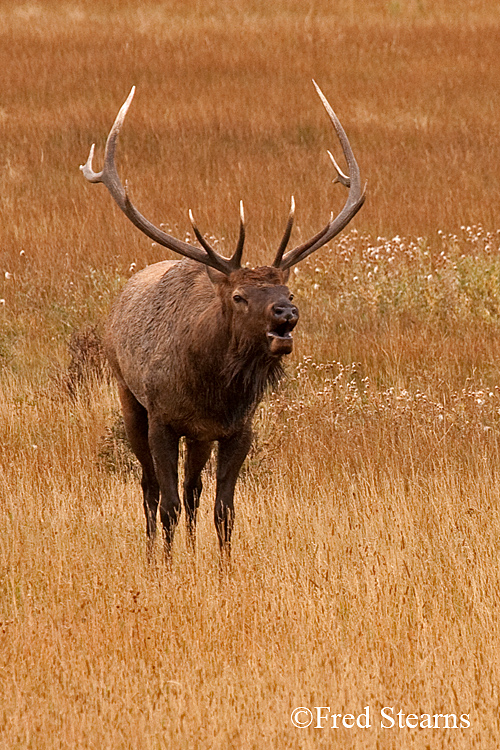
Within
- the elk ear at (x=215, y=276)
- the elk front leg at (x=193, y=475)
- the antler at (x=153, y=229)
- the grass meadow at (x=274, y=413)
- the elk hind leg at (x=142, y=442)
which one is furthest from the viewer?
the elk hind leg at (x=142, y=442)

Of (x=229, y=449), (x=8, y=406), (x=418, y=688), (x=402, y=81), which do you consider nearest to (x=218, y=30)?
(x=402, y=81)

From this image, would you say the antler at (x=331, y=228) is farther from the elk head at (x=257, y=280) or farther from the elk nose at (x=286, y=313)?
the elk nose at (x=286, y=313)

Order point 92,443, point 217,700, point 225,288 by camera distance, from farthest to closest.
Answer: point 92,443 → point 225,288 → point 217,700

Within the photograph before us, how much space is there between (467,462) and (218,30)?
58.7 ft

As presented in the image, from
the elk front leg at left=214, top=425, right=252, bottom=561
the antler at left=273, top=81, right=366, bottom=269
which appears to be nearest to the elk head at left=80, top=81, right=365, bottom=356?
the antler at left=273, top=81, right=366, bottom=269

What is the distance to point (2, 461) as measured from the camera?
8.41 m

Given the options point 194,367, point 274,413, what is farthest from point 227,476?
point 274,413

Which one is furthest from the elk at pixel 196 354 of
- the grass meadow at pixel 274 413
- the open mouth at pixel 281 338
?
the grass meadow at pixel 274 413

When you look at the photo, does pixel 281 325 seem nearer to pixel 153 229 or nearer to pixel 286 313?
pixel 286 313

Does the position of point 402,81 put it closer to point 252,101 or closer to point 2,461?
point 252,101

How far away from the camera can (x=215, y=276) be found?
6.15 m

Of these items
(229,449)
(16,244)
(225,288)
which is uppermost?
(225,288)

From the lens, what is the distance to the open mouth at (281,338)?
5.46 meters

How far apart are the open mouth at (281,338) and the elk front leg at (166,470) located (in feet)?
3.79
